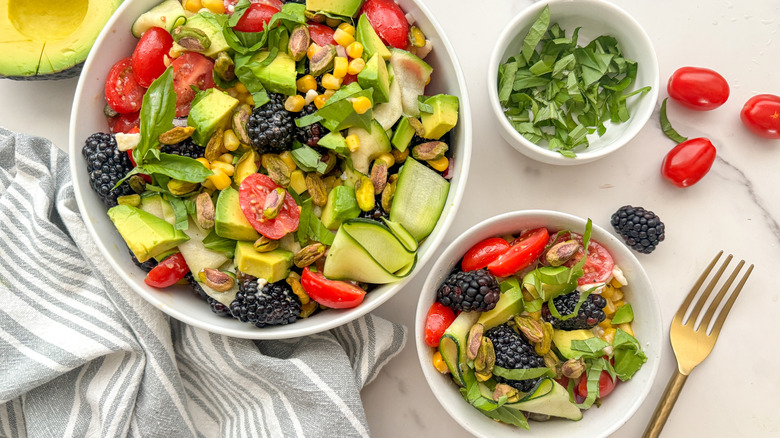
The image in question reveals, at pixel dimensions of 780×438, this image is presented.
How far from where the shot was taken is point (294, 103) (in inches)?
70.3

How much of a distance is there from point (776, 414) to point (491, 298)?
1358mm

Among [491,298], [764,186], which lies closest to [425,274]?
[491,298]

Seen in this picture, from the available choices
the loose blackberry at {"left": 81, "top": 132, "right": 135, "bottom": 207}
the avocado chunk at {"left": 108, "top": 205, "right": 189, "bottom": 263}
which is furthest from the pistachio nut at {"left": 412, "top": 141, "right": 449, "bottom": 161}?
the loose blackberry at {"left": 81, "top": 132, "right": 135, "bottom": 207}

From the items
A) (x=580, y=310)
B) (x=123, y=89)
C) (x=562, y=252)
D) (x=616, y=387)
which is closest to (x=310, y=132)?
(x=123, y=89)

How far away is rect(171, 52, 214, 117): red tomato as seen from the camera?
6.05 feet

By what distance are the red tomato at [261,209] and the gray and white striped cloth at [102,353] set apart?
517 mm

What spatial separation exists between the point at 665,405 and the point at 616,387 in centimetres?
26

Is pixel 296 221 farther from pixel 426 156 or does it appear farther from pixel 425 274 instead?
pixel 425 274

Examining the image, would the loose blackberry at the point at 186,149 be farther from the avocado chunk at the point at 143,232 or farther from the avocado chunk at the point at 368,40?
the avocado chunk at the point at 368,40

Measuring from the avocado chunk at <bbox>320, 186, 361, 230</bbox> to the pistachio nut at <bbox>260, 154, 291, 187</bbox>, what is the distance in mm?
144

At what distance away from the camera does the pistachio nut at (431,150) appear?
188 centimetres

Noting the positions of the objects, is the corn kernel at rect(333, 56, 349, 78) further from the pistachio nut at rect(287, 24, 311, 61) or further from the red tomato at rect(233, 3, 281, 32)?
the red tomato at rect(233, 3, 281, 32)

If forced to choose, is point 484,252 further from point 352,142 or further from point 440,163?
point 352,142

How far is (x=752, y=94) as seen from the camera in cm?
235
